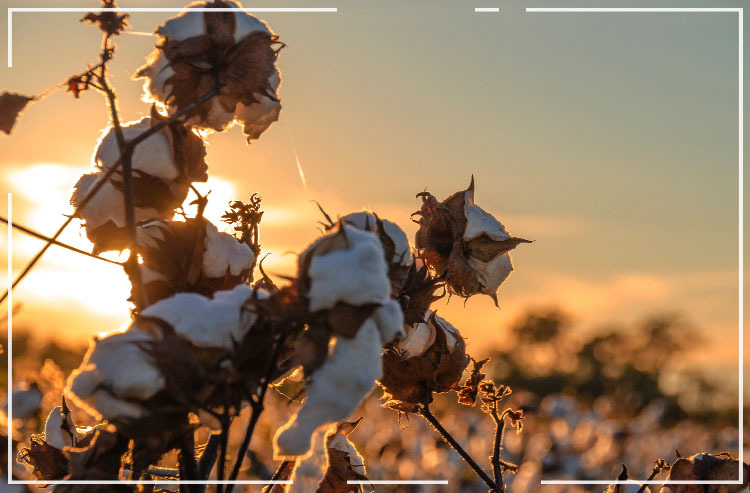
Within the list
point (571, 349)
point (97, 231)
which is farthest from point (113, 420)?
point (571, 349)

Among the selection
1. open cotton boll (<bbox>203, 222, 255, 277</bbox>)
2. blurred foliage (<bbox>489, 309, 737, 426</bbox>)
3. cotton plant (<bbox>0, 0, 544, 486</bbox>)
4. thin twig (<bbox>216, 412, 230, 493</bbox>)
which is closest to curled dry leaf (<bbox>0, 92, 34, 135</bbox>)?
cotton plant (<bbox>0, 0, 544, 486</bbox>)

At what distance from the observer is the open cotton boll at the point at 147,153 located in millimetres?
1501

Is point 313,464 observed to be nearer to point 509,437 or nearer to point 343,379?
point 343,379

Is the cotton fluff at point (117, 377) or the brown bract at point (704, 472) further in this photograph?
the brown bract at point (704, 472)

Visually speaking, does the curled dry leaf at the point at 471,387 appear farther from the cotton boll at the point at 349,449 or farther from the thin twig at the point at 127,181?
the thin twig at the point at 127,181

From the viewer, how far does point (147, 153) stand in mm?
1506

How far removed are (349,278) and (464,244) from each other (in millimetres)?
836

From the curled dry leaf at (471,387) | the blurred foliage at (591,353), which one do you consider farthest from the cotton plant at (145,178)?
the blurred foliage at (591,353)

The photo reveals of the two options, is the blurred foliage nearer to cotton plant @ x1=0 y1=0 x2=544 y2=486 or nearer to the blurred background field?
the blurred background field

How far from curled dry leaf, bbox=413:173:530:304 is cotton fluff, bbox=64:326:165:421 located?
0.87 m

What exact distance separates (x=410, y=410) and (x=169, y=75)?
1.00 meters

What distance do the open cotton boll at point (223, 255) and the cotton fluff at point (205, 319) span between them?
0.32m

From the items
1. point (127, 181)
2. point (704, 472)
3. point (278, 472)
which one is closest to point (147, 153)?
point (127, 181)

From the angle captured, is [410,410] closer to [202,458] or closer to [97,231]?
[202,458]
